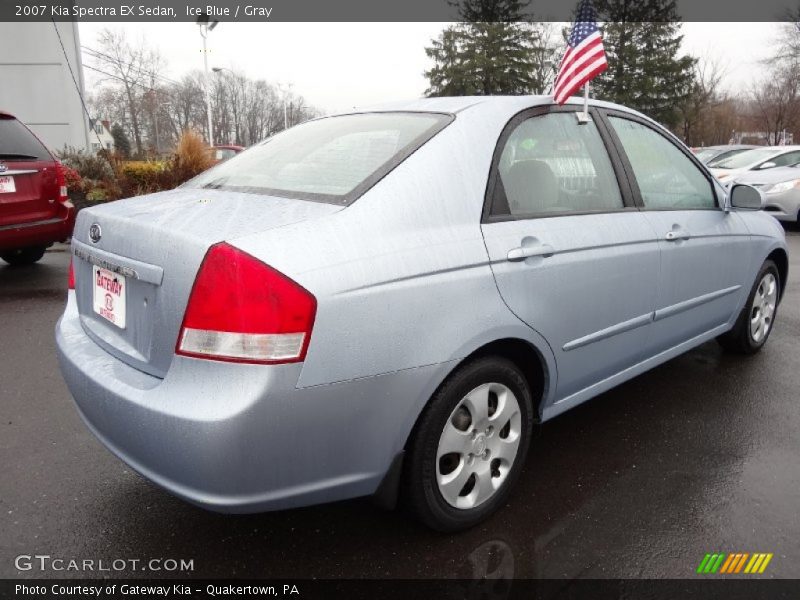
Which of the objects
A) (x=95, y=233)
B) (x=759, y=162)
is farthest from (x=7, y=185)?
(x=759, y=162)

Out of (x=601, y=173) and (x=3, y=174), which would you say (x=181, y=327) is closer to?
(x=601, y=173)

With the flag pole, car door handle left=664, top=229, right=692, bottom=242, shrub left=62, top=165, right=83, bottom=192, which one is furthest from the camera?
shrub left=62, top=165, right=83, bottom=192

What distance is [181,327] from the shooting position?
5.83ft

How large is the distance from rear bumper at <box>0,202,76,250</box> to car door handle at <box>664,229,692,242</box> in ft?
16.4

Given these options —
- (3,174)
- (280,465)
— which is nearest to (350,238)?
(280,465)

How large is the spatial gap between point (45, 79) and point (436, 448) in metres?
12.9

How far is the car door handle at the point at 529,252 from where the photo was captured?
7.25 ft

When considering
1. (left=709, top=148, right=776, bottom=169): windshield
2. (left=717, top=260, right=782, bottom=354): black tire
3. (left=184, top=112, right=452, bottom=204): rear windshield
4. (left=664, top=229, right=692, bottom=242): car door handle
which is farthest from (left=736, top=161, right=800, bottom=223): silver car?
(left=184, top=112, right=452, bottom=204): rear windshield

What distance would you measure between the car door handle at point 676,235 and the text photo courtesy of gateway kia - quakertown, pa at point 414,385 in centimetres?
4

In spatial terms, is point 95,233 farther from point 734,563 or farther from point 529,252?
point 734,563

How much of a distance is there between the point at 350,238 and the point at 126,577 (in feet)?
4.48

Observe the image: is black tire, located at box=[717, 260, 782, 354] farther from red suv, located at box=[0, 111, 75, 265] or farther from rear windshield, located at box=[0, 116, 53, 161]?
rear windshield, located at box=[0, 116, 53, 161]

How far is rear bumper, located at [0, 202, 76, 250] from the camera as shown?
5.70 meters
